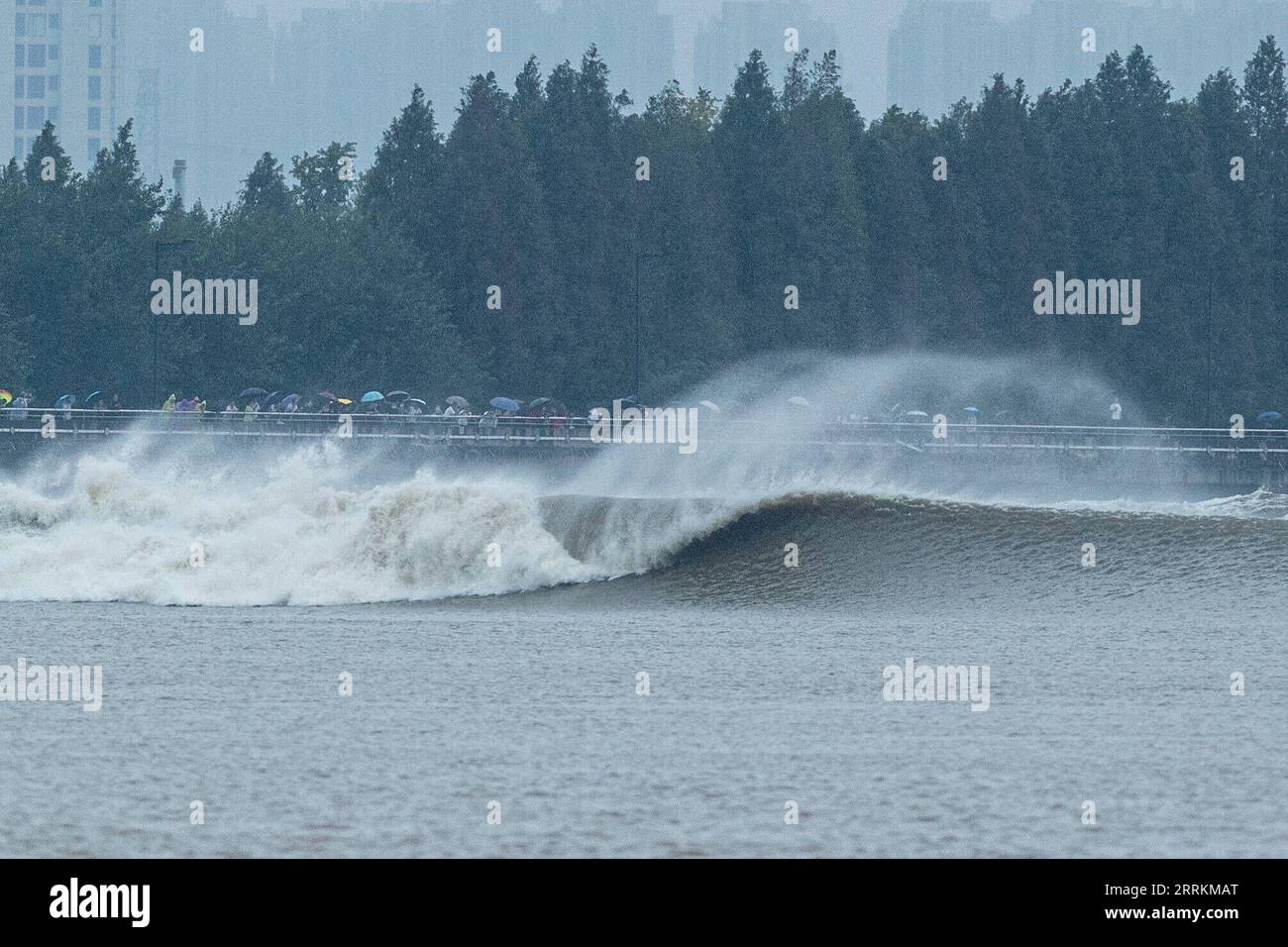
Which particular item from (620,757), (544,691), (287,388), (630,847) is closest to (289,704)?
(544,691)

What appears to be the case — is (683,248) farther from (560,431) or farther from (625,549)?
(625,549)

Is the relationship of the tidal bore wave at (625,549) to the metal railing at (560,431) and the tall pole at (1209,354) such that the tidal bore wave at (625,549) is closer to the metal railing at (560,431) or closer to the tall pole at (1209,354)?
the metal railing at (560,431)

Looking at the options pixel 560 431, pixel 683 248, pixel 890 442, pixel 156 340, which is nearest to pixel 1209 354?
pixel 683 248

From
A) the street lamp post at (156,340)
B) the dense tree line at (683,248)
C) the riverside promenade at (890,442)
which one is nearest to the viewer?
the riverside promenade at (890,442)

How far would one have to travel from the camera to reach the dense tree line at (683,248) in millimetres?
96562

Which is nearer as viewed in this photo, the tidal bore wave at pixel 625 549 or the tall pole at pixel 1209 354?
the tidal bore wave at pixel 625 549

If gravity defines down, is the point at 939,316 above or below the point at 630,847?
above

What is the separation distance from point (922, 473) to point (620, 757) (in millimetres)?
48770

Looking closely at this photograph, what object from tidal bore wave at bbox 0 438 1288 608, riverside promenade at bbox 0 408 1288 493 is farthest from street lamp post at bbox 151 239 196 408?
tidal bore wave at bbox 0 438 1288 608

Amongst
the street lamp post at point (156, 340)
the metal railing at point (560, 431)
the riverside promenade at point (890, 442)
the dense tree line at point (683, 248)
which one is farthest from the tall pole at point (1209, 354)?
the street lamp post at point (156, 340)

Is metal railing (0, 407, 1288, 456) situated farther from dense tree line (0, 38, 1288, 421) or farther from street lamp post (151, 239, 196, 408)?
dense tree line (0, 38, 1288, 421)
